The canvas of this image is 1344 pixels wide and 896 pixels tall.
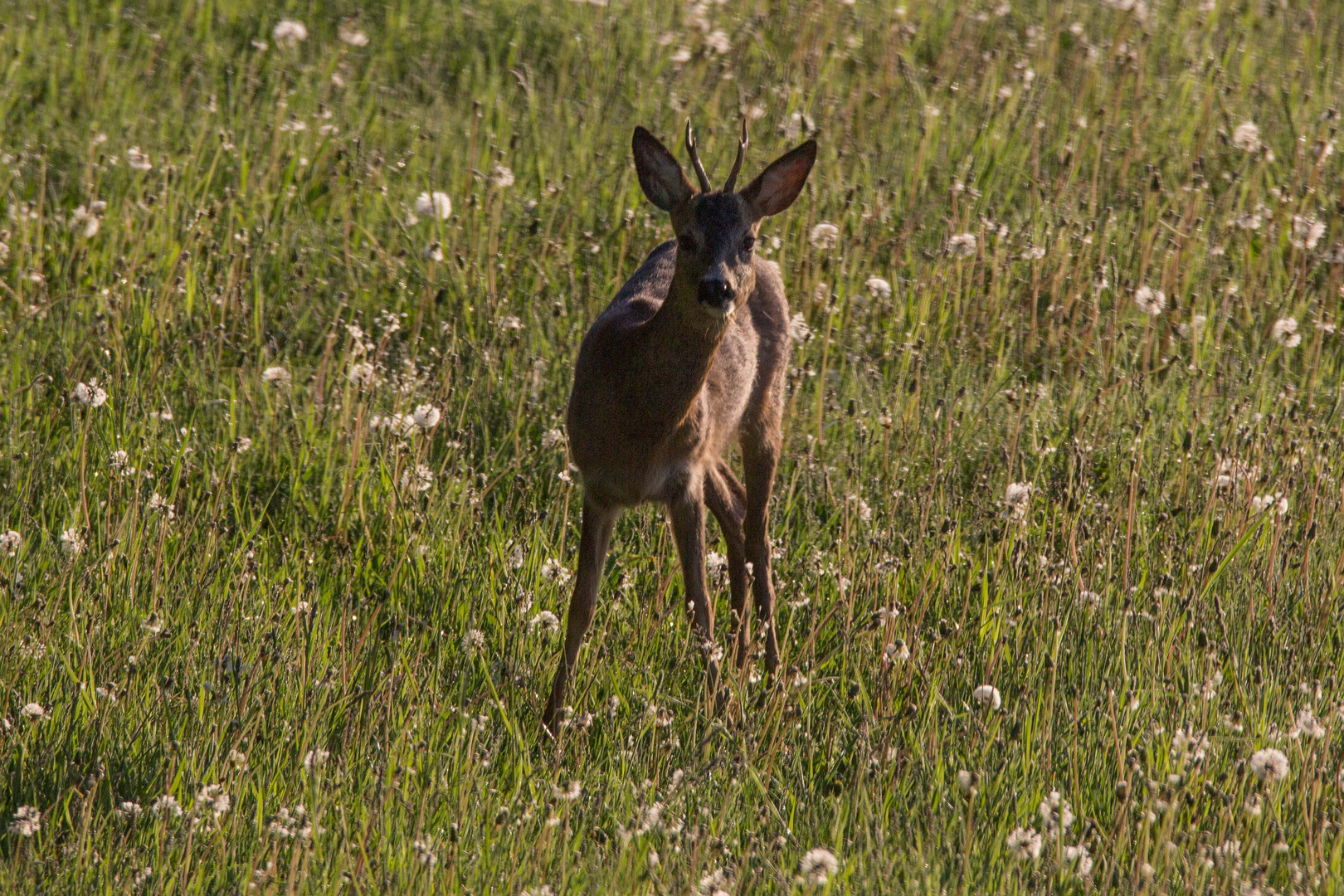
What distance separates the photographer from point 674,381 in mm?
4512

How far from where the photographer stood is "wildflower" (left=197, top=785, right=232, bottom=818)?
3.26m

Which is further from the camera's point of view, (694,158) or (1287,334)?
(1287,334)

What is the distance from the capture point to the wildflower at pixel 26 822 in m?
3.14

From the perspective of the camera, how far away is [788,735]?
→ 163 inches

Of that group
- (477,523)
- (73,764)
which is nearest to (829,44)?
(477,523)

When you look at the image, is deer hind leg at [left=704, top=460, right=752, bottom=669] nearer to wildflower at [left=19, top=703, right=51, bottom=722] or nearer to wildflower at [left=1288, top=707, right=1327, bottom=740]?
wildflower at [left=1288, top=707, right=1327, bottom=740]

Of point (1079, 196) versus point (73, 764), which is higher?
point (1079, 196)

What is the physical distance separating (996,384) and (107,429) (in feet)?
10.7

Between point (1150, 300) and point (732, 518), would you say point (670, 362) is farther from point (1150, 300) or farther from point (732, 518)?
point (1150, 300)

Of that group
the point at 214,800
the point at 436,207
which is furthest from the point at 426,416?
the point at 214,800

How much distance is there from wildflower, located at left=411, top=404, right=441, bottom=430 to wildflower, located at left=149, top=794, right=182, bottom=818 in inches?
73.1

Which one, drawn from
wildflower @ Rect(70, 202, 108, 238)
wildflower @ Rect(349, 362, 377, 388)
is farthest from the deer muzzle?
wildflower @ Rect(70, 202, 108, 238)

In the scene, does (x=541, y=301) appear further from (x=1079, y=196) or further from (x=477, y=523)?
(x=1079, y=196)

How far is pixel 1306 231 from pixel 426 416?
4.22 meters
